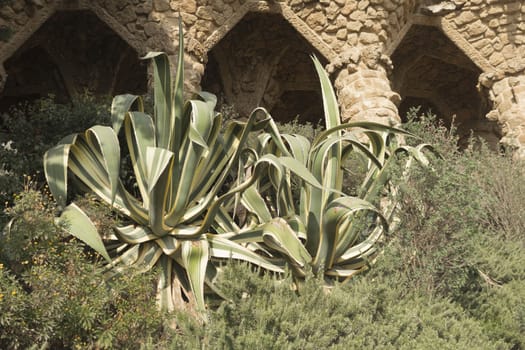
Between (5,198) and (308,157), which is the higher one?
(308,157)

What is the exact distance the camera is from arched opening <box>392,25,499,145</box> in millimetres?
12375

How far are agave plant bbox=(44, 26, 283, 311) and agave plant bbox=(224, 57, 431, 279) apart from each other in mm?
225

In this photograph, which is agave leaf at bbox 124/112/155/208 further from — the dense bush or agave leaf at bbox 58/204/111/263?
agave leaf at bbox 58/204/111/263

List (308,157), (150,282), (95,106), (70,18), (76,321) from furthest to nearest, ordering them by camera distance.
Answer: (70,18) < (95,106) < (308,157) < (150,282) < (76,321)

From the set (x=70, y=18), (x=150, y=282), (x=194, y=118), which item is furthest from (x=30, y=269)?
(x=70, y=18)

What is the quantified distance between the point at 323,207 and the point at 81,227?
172cm

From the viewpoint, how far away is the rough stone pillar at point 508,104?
9242 mm

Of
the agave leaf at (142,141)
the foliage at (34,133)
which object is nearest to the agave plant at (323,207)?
the agave leaf at (142,141)

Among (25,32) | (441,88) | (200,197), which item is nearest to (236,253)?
(200,197)

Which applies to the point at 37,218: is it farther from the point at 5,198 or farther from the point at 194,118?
the point at 194,118

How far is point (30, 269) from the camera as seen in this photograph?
4.11 metres

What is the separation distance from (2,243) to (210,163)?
1642 millimetres

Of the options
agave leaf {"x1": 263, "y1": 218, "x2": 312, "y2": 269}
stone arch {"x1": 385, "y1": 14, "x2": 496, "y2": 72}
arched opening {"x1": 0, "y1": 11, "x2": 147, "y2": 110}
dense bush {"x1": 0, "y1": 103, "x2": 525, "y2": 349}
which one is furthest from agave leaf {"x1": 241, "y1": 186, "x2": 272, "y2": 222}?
arched opening {"x1": 0, "y1": 11, "x2": 147, "y2": 110}

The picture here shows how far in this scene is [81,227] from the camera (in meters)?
4.28
